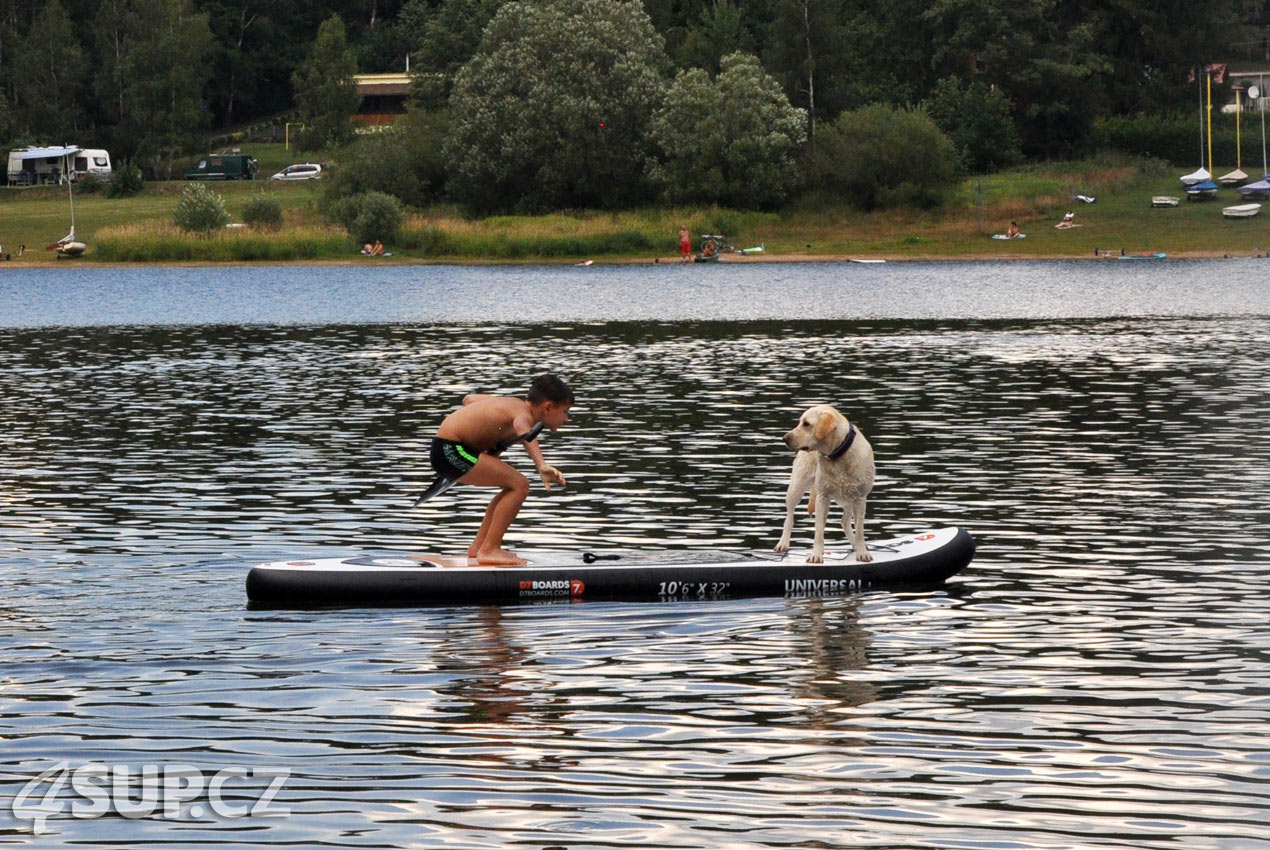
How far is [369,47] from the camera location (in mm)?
168125

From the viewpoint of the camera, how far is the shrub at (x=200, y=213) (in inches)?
3885

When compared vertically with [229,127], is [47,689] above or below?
below

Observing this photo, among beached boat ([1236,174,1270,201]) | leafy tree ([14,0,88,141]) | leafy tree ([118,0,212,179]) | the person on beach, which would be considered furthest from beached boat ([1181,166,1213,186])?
leafy tree ([14,0,88,141])

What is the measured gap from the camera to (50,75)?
495 feet

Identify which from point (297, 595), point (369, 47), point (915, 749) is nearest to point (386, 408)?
point (297, 595)

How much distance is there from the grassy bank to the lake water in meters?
52.7

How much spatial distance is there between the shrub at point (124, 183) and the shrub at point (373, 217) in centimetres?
3804

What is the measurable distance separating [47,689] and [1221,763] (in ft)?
29.3

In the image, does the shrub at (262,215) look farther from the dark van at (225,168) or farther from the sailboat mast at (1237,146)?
the sailboat mast at (1237,146)

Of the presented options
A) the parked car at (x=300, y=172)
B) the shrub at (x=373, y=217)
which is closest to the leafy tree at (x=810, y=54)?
the shrub at (x=373, y=217)

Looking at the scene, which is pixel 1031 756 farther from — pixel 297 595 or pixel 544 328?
pixel 544 328

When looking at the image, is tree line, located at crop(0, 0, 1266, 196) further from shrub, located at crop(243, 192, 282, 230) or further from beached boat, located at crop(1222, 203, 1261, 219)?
beached boat, located at crop(1222, 203, 1261, 219)

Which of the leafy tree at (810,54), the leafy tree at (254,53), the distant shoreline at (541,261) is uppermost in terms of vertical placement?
the leafy tree at (254,53)

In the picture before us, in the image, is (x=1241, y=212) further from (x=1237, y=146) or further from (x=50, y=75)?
(x=50, y=75)
